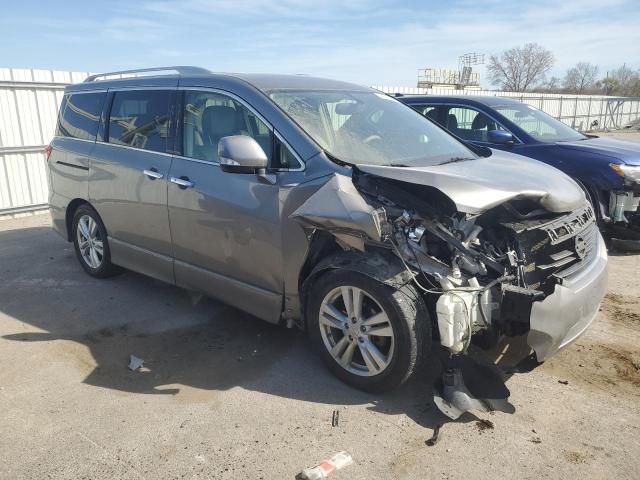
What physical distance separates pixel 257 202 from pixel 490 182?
4.95 feet

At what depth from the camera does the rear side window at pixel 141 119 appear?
4438mm

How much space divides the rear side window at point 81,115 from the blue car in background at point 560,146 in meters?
3.77

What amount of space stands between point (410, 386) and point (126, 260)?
9.80ft

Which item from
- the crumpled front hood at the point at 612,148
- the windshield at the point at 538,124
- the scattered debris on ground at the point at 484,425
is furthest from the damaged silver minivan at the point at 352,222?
the windshield at the point at 538,124

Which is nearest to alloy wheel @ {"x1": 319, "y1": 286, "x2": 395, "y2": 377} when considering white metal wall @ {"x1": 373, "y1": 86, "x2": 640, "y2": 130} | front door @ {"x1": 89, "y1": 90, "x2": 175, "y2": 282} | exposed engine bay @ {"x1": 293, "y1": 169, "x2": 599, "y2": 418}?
exposed engine bay @ {"x1": 293, "y1": 169, "x2": 599, "y2": 418}

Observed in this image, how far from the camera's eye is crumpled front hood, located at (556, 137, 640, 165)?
20.5 ft

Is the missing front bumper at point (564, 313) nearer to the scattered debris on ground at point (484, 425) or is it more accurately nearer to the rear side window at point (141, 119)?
the scattered debris on ground at point (484, 425)

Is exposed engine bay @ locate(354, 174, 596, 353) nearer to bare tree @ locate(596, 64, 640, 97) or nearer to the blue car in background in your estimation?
the blue car in background

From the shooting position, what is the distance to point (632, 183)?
6.02 metres

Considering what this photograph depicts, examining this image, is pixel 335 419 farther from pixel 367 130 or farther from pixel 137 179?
pixel 137 179

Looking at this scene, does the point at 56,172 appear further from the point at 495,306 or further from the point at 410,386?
the point at 495,306

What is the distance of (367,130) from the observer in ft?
12.9

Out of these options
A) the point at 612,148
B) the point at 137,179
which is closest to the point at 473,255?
the point at 137,179

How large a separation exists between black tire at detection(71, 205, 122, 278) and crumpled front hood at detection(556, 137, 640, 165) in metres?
5.47
